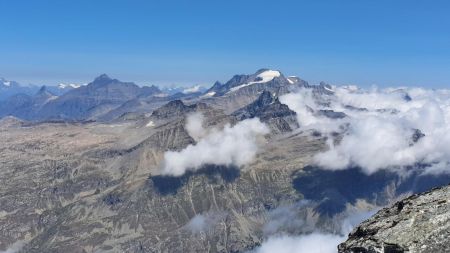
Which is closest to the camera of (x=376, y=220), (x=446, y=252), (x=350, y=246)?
(x=446, y=252)

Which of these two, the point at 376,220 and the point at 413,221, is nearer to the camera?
the point at 413,221

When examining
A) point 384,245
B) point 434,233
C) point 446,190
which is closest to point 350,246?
point 384,245

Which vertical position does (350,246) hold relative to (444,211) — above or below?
below

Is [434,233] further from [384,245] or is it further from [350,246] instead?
[350,246]

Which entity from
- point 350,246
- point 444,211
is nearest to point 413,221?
point 444,211

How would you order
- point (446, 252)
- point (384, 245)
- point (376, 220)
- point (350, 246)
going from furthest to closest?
point (376, 220), point (350, 246), point (384, 245), point (446, 252)

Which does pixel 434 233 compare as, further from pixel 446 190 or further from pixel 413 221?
pixel 446 190
